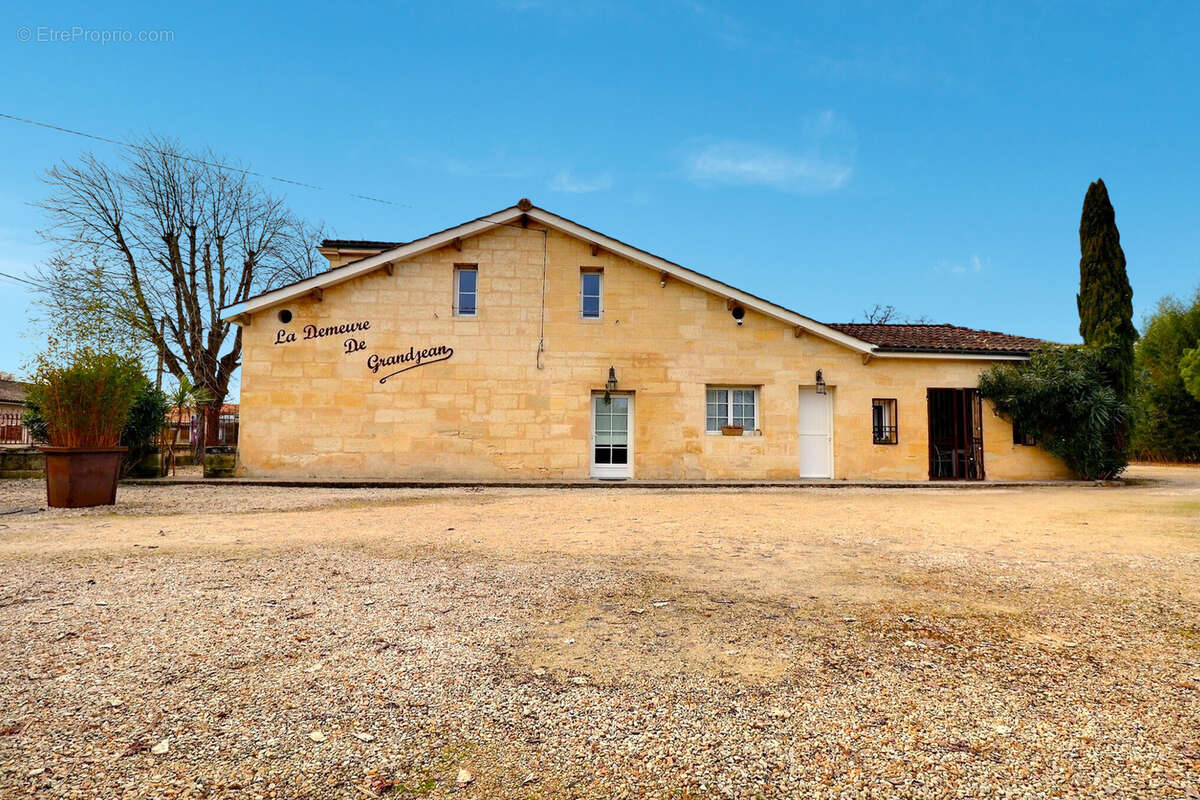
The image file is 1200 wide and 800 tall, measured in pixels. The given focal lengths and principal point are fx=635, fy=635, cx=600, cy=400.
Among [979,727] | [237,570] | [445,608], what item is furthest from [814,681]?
[237,570]

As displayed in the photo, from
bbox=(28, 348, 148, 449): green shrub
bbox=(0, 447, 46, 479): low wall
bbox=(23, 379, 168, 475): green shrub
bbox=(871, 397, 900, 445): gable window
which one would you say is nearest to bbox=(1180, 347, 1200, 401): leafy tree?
bbox=(871, 397, 900, 445): gable window

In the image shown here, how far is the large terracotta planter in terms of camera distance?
27.6ft

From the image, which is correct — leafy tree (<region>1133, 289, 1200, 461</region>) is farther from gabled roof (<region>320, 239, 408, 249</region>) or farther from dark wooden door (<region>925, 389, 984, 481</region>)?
gabled roof (<region>320, 239, 408, 249</region>)

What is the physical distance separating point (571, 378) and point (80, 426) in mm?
8642

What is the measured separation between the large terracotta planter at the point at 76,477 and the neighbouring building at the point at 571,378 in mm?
5087

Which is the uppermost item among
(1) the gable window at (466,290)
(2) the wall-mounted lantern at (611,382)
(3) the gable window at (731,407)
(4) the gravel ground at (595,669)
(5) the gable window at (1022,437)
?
(1) the gable window at (466,290)

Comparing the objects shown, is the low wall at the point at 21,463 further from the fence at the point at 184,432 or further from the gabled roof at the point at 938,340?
the gabled roof at the point at 938,340

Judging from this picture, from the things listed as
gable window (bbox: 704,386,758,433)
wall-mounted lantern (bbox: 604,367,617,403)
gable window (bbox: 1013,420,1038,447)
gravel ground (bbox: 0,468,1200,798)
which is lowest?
gravel ground (bbox: 0,468,1200,798)

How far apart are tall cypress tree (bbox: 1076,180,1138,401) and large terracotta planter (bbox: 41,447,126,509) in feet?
63.6

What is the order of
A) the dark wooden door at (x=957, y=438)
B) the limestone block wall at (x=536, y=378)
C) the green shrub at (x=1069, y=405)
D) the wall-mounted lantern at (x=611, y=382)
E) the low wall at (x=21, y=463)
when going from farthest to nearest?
1. the dark wooden door at (x=957, y=438)
2. the wall-mounted lantern at (x=611, y=382)
3. the green shrub at (x=1069, y=405)
4. the limestone block wall at (x=536, y=378)
5. the low wall at (x=21, y=463)

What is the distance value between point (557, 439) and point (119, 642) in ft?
37.0

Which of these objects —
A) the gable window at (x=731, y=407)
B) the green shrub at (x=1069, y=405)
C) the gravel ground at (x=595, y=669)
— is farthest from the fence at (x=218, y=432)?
the green shrub at (x=1069, y=405)

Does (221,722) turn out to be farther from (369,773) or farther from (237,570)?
(237,570)

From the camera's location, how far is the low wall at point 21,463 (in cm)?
1312
